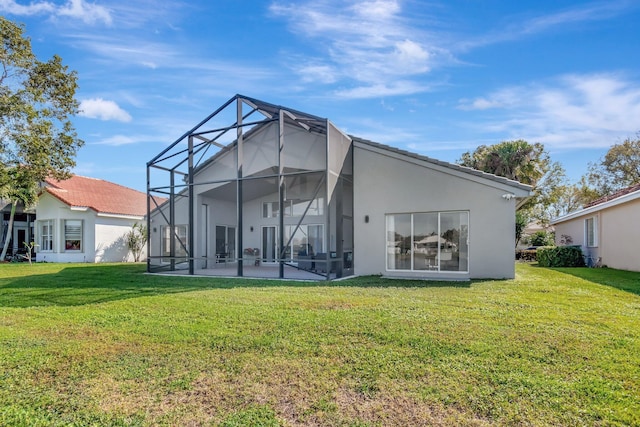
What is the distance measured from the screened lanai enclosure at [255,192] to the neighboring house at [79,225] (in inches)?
208

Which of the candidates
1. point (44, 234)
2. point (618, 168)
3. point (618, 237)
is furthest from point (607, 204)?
point (44, 234)

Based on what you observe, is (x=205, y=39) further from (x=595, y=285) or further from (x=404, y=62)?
(x=595, y=285)

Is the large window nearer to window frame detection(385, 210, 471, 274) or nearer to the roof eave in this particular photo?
window frame detection(385, 210, 471, 274)

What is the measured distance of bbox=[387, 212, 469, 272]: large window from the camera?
12.9 metres

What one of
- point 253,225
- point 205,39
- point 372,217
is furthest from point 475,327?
point 253,225

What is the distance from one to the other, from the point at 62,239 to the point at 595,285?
26.8 meters

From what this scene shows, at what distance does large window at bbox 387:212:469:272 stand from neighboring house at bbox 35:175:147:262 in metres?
18.5

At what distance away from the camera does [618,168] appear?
33156mm

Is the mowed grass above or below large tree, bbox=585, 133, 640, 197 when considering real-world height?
below

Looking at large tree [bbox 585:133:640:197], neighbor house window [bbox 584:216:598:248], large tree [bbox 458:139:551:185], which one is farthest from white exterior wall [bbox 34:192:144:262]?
large tree [bbox 585:133:640:197]

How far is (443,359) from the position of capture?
475 centimetres

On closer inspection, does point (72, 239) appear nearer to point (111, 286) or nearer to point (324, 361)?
point (111, 286)

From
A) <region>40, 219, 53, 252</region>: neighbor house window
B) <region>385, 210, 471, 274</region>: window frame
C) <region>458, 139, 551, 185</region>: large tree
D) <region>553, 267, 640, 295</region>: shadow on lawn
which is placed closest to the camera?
<region>553, 267, 640, 295</region>: shadow on lawn

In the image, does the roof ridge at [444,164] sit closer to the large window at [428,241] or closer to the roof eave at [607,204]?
the large window at [428,241]
